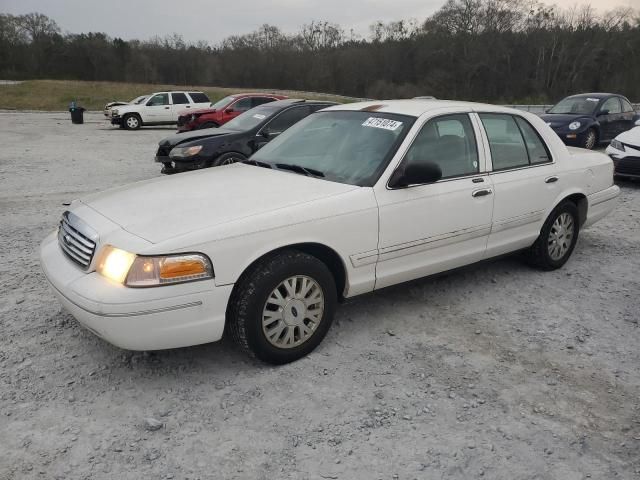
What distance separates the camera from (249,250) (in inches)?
117

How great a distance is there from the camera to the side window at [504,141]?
4.28 meters

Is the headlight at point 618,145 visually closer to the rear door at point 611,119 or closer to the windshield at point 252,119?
the rear door at point 611,119

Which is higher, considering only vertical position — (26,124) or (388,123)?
(388,123)

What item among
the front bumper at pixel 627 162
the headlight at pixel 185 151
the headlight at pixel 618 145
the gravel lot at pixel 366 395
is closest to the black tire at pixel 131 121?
the headlight at pixel 185 151

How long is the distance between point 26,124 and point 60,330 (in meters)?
24.2

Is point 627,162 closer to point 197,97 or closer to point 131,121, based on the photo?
point 197,97

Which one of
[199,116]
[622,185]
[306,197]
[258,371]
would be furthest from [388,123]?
[199,116]

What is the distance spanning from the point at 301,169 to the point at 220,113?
1310 centimetres

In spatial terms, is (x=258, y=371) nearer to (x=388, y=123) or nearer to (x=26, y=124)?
(x=388, y=123)

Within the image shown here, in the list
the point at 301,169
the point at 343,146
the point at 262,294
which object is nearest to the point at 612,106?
the point at 343,146

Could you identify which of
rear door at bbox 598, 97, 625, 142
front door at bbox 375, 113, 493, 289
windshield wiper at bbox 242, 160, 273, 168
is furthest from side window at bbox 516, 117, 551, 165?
rear door at bbox 598, 97, 625, 142

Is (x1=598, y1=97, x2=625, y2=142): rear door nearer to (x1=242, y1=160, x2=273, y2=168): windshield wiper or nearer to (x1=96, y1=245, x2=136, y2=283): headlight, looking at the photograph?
(x1=242, y1=160, x2=273, y2=168): windshield wiper

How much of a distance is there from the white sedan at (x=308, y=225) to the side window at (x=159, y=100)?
20.8 metres

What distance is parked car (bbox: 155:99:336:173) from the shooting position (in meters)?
8.70
